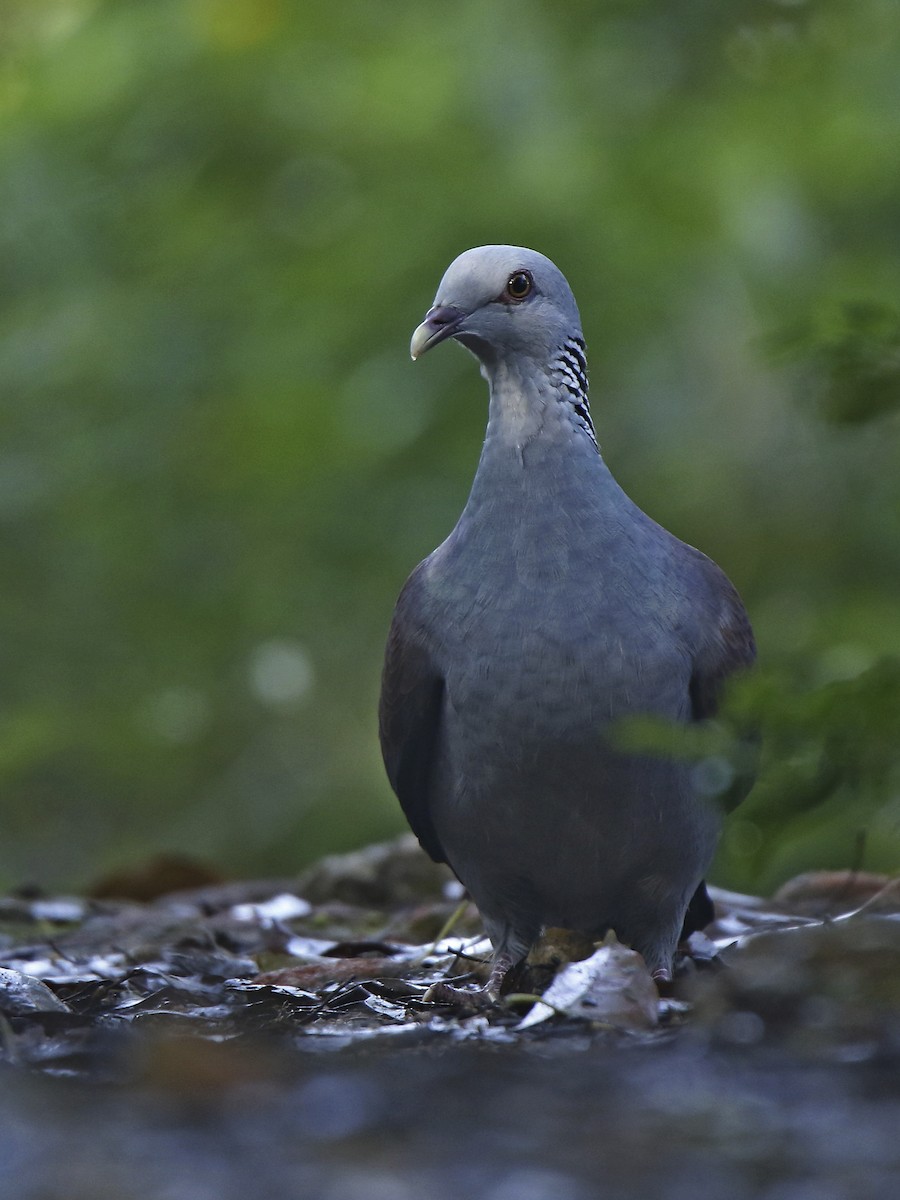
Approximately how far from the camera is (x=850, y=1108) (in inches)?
92.6

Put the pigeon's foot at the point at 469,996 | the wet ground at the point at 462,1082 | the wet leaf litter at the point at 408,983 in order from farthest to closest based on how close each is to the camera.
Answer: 1. the pigeon's foot at the point at 469,996
2. the wet leaf litter at the point at 408,983
3. the wet ground at the point at 462,1082

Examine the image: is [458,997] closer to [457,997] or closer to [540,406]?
[457,997]

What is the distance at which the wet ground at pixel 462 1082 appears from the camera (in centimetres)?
210

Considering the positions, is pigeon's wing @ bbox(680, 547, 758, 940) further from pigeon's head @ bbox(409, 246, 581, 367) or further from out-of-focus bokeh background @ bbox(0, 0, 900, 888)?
out-of-focus bokeh background @ bbox(0, 0, 900, 888)

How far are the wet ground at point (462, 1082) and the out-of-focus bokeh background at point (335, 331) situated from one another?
2.88 metres

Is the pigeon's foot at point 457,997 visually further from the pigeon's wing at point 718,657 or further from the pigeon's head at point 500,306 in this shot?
the pigeon's head at point 500,306

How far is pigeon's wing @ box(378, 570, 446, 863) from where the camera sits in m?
4.21

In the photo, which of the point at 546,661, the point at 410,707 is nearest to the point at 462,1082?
the point at 546,661

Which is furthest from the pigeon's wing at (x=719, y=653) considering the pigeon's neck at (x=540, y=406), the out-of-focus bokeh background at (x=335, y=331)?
the out-of-focus bokeh background at (x=335, y=331)

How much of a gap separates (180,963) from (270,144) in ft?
15.3

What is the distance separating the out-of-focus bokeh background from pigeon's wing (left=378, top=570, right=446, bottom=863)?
202 centimetres

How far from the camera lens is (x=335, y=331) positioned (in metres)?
7.53

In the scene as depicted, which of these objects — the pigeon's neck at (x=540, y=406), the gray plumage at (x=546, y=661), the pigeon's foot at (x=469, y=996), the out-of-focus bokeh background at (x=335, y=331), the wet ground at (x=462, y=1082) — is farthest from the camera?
the out-of-focus bokeh background at (x=335, y=331)

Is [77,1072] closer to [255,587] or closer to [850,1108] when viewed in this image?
[850,1108]
